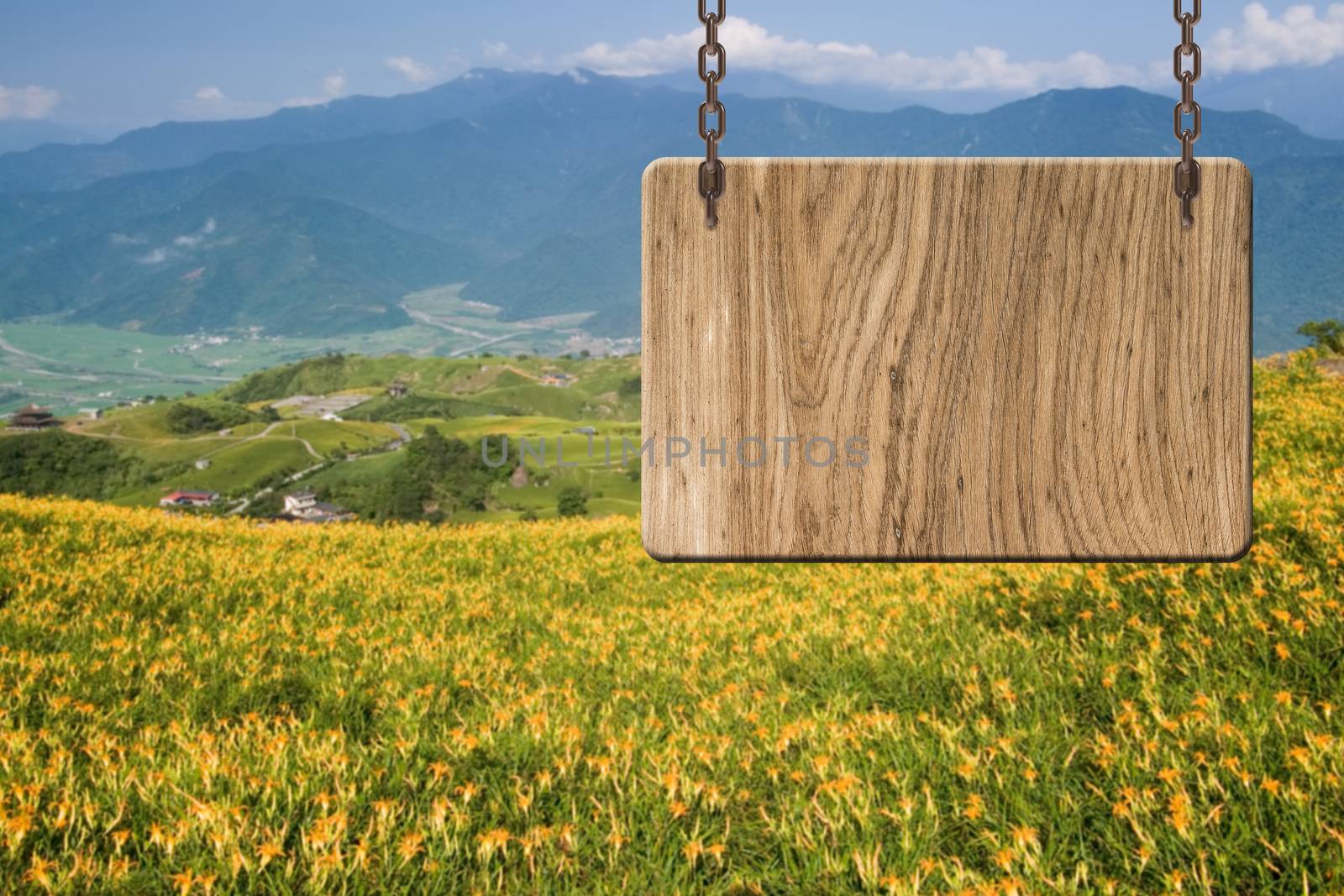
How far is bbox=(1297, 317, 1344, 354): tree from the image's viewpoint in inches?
555

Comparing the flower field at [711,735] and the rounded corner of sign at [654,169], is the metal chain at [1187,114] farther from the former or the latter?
the flower field at [711,735]

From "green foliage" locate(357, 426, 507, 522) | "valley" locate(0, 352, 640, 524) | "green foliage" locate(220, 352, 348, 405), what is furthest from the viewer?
"green foliage" locate(220, 352, 348, 405)

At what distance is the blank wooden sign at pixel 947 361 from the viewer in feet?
6.99

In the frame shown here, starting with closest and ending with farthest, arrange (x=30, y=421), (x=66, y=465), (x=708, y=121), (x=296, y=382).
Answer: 1. (x=708, y=121)
2. (x=30, y=421)
3. (x=66, y=465)
4. (x=296, y=382)

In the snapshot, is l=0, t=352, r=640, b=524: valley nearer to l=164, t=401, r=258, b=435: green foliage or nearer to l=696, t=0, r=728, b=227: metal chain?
l=164, t=401, r=258, b=435: green foliage

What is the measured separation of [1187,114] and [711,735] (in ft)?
8.83

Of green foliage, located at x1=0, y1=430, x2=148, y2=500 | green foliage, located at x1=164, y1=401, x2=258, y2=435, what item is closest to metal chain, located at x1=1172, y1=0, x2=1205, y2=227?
green foliage, located at x1=0, y1=430, x2=148, y2=500

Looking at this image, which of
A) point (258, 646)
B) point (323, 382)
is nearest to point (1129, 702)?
point (258, 646)

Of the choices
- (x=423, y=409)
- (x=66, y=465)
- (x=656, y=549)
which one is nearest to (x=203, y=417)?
(x=423, y=409)

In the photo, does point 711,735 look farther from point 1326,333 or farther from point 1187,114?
point 1326,333

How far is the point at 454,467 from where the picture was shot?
2902 centimetres

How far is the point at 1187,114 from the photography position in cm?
205

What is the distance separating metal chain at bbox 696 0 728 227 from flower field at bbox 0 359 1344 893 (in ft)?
6.29

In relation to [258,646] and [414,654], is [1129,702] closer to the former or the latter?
[414,654]
